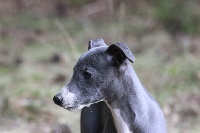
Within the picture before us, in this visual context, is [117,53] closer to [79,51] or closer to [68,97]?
[68,97]

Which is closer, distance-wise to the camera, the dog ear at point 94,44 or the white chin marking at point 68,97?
the white chin marking at point 68,97

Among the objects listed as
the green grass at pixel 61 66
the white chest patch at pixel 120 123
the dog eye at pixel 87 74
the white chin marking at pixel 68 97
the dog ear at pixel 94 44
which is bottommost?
the green grass at pixel 61 66

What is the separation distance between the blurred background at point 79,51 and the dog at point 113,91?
132 centimetres

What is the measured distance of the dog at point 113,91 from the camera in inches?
140

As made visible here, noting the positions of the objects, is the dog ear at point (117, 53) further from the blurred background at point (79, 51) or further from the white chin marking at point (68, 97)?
the blurred background at point (79, 51)

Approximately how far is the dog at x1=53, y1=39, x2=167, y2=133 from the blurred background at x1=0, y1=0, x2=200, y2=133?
1315 millimetres

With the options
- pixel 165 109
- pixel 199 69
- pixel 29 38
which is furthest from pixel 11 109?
pixel 29 38

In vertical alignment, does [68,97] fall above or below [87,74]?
below

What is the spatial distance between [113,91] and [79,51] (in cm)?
364

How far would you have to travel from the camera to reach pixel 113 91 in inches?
142

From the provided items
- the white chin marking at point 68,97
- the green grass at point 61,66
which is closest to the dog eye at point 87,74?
the white chin marking at point 68,97

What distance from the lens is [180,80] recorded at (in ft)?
20.5

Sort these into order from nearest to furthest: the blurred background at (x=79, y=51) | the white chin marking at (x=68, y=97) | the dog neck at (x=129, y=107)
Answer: the white chin marking at (x=68, y=97) → the dog neck at (x=129, y=107) → the blurred background at (x=79, y=51)

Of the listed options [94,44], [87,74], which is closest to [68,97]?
[87,74]
